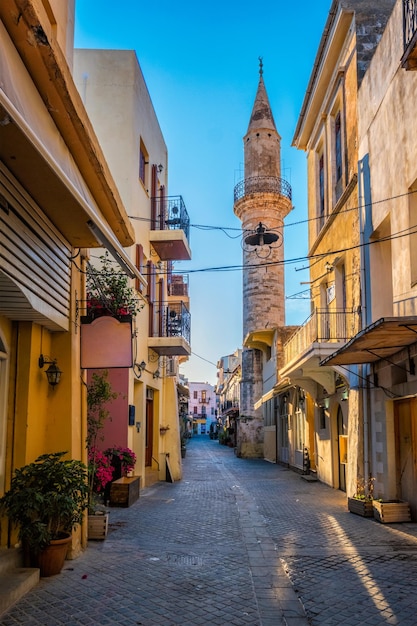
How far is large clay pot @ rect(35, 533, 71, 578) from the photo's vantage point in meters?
6.70

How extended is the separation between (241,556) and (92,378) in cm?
453

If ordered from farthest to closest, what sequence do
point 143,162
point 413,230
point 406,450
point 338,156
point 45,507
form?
point 143,162 → point 338,156 → point 406,450 → point 413,230 → point 45,507

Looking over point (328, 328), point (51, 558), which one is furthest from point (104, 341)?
point (328, 328)

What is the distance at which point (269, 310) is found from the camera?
112 feet

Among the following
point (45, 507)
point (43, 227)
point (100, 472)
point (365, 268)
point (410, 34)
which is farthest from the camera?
point (365, 268)

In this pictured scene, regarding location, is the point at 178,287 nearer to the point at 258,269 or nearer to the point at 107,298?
the point at 258,269

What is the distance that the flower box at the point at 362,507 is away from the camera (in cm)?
1095

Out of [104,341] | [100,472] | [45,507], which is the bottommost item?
[100,472]

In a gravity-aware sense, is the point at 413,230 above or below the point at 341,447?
above

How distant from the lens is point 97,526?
8781 mm

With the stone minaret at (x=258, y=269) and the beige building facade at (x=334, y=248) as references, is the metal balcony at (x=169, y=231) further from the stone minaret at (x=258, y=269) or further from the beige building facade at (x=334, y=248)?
the stone minaret at (x=258, y=269)

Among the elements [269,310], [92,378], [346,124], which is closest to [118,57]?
[346,124]

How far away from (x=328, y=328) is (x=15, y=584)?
10.3 metres

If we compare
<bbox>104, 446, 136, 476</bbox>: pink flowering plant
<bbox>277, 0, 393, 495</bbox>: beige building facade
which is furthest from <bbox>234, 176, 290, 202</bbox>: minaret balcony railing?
<bbox>104, 446, 136, 476</bbox>: pink flowering plant
